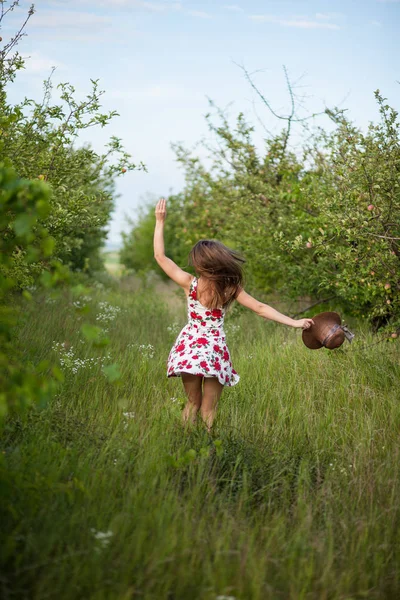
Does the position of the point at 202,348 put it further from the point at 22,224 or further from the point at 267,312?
the point at 22,224

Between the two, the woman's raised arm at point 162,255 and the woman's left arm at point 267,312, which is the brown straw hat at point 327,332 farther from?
the woman's raised arm at point 162,255

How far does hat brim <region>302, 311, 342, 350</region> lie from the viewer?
4832mm

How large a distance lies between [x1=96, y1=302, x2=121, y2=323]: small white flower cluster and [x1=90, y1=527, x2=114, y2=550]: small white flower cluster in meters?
5.51

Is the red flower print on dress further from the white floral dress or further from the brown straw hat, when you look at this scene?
the brown straw hat

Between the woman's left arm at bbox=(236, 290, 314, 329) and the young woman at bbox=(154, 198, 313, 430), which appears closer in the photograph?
the young woman at bbox=(154, 198, 313, 430)

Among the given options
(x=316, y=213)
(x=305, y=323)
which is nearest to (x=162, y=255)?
(x=305, y=323)

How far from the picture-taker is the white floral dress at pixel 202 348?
4.45 m

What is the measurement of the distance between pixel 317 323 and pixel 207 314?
0.91 meters

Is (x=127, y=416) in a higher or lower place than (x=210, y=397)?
lower

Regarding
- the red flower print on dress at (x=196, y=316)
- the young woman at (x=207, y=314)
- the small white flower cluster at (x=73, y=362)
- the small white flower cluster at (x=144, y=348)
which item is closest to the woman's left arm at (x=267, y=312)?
the young woman at (x=207, y=314)

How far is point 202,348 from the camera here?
4555 millimetres

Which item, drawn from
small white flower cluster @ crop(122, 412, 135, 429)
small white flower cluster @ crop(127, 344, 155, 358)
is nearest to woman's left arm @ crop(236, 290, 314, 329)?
small white flower cluster @ crop(122, 412, 135, 429)

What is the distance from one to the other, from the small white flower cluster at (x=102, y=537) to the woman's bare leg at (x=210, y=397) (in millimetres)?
1917

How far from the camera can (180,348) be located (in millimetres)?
4629
